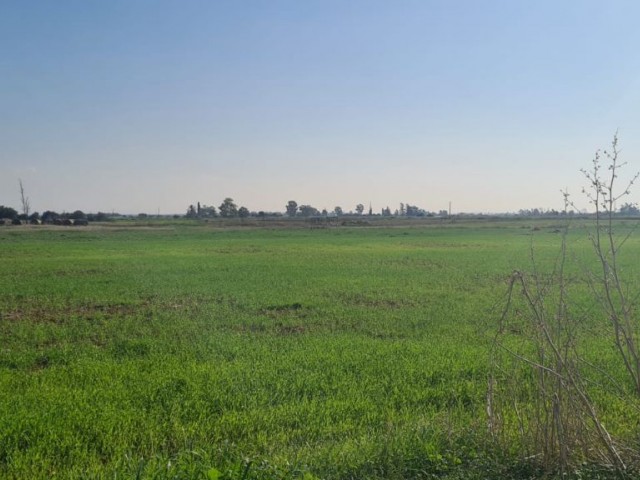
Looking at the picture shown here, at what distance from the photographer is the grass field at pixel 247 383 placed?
486cm

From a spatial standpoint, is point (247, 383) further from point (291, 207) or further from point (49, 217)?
point (291, 207)

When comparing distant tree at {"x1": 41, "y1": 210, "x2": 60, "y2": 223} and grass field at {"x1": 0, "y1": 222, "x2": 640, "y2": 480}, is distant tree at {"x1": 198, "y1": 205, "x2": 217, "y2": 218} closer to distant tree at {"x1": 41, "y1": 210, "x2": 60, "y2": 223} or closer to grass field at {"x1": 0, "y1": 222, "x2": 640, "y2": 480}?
distant tree at {"x1": 41, "y1": 210, "x2": 60, "y2": 223}

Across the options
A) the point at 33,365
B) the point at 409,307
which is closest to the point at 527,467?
the point at 33,365

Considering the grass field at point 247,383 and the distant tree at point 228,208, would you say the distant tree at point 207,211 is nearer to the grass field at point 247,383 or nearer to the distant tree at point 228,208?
the distant tree at point 228,208

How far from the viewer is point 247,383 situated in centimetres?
746

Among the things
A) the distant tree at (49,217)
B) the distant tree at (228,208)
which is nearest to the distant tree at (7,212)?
the distant tree at (49,217)

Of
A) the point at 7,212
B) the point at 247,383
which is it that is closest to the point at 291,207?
the point at 7,212

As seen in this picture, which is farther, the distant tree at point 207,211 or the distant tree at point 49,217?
the distant tree at point 207,211

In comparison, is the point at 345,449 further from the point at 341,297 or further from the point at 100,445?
the point at 341,297

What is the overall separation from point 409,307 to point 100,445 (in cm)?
1059

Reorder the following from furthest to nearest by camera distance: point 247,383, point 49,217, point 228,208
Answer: point 228,208, point 49,217, point 247,383

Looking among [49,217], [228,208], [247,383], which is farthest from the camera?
[228,208]

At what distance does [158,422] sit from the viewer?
238 inches

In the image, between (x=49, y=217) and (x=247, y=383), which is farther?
(x=49, y=217)
